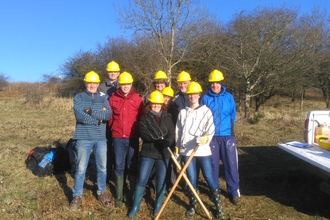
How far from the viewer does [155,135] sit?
4109 millimetres

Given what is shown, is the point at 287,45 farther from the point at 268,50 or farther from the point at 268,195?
the point at 268,195

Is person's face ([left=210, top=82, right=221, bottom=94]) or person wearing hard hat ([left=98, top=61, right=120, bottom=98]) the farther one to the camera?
person wearing hard hat ([left=98, top=61, right=120, bottom=98])

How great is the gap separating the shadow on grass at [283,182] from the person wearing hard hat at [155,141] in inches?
63.4

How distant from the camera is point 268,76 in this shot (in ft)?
51.0

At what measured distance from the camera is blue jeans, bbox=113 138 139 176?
4.50 meters

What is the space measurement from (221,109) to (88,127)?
5.85 feet

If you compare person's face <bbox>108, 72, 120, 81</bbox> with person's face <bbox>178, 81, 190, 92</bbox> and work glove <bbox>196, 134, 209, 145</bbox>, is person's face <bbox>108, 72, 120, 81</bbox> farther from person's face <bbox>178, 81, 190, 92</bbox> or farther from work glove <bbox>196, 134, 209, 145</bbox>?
work glove <bbox>196, 134, 209, 145</bbox>

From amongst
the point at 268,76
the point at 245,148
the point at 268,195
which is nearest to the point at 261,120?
Result: the point at 268,76

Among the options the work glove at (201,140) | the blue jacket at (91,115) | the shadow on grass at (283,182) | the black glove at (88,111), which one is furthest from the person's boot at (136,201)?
the shadow on grass at (283,182)

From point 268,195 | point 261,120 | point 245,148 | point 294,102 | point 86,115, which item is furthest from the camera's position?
point 294,102

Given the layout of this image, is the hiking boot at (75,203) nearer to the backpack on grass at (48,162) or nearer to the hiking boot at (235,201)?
the backpack on grass at (48,162)

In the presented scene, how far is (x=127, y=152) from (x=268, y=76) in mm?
12270

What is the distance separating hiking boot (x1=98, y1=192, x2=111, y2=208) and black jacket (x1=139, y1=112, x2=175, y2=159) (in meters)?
0.98

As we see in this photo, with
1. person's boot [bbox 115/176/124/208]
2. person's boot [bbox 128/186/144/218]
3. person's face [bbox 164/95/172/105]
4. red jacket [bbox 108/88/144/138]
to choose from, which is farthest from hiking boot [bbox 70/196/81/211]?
person's face [bbox 164/95/172/105]
